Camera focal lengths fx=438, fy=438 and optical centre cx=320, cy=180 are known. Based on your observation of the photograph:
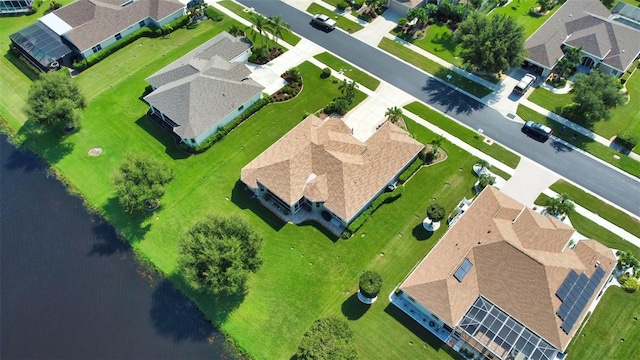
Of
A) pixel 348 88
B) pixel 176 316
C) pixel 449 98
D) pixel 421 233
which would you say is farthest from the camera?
pixel 449 98

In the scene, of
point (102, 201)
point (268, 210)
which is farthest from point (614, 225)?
point (102, 201)

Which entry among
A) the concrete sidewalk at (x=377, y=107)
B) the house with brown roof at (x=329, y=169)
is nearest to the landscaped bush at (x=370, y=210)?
the house with brown roof at (x=329, y=169)

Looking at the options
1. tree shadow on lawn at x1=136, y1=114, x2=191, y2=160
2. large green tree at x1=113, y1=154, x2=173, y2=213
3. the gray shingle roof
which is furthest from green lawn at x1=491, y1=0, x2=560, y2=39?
large green tree at x1=113, y1=154, x2=173, y2=213

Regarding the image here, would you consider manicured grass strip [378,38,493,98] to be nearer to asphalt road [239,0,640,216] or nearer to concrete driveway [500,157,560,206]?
asphalt road [239,0,640,216]

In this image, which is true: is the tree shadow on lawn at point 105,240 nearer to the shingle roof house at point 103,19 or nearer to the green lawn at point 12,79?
the green lawn at point 12,79

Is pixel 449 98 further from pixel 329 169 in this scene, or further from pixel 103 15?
pixel 103 15

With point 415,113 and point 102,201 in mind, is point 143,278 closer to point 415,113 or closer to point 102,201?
point 102,201

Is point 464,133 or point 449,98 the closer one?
point 464,133

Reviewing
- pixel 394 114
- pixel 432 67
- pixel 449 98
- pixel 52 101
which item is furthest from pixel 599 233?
pixel 52 101
